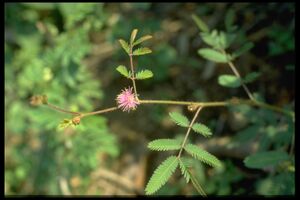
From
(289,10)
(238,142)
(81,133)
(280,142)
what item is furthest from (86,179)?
(289,10)

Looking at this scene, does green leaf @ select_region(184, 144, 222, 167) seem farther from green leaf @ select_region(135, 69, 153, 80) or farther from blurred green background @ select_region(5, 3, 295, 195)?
blurred green background @ select_region(5, 3, 295, 195)

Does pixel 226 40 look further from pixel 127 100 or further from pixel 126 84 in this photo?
pixel 126 84

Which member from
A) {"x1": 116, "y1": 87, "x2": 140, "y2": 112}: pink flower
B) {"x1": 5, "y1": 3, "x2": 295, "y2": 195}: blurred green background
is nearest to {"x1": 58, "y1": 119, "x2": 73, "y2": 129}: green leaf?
{"x1": 116, "y1": 87, "x2": 140, "y2": 112}: pink flower

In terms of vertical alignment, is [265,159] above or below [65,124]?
below

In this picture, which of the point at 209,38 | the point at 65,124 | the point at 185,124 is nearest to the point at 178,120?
the point at 185,124

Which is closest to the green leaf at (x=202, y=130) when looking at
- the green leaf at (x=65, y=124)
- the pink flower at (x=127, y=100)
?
the pink flower at (x=127, y=100)

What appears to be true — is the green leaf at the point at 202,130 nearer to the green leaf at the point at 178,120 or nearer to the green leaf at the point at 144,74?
the green leaf at the point at 178,120
